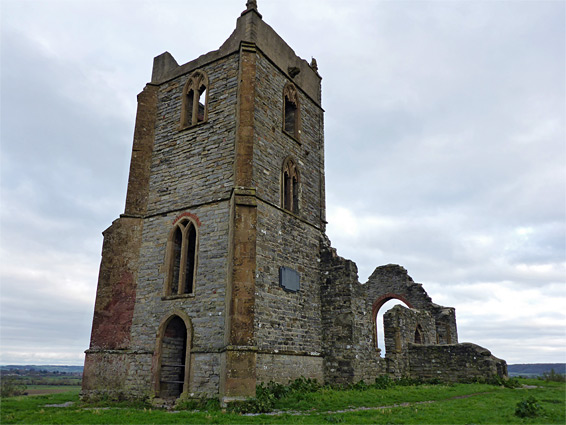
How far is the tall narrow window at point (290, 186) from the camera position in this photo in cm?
1661

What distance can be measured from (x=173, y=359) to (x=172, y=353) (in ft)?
0.65

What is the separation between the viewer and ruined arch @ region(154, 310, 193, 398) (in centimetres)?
1348

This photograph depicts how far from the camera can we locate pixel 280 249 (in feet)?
49.4

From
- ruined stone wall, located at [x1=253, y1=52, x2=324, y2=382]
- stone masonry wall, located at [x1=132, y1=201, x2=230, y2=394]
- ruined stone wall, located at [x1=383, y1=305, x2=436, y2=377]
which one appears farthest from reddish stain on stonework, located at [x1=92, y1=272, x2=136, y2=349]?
ruined stone wall, located at [x1=383, y1=305, x2=436, y2=377]

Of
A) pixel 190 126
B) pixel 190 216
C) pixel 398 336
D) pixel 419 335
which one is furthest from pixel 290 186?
pixel 419 335

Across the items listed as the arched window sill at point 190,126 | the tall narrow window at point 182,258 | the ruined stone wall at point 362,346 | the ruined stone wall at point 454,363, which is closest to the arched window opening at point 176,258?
the tall narrow window at point 182,258

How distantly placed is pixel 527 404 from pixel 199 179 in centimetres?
1140

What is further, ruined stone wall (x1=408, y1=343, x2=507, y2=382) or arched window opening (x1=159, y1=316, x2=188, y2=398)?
ruined stone wall (x1=408, y1=343, x2=507, y2=382)

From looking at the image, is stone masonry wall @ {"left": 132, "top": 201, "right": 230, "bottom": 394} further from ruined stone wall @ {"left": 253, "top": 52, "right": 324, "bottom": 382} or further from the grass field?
the grass field

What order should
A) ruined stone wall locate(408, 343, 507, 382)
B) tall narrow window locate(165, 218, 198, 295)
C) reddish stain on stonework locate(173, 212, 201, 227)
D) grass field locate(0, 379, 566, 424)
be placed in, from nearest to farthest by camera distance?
grass field locate(0, 379, 566, 424), tall narrow window locate(165, 218, 198, 295), reddish stain on stonework locate(173, 212, 201, 227), ruined stone wall locate(408, 343, 507, 382)

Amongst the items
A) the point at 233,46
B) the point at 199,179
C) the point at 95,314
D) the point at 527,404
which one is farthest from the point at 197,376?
the point at 233,46

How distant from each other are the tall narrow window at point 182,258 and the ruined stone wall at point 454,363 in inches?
430

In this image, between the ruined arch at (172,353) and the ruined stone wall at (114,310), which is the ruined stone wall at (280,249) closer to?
the ruined arch at (172,353)

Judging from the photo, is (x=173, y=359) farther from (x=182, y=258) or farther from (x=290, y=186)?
(x=290, y=186)
